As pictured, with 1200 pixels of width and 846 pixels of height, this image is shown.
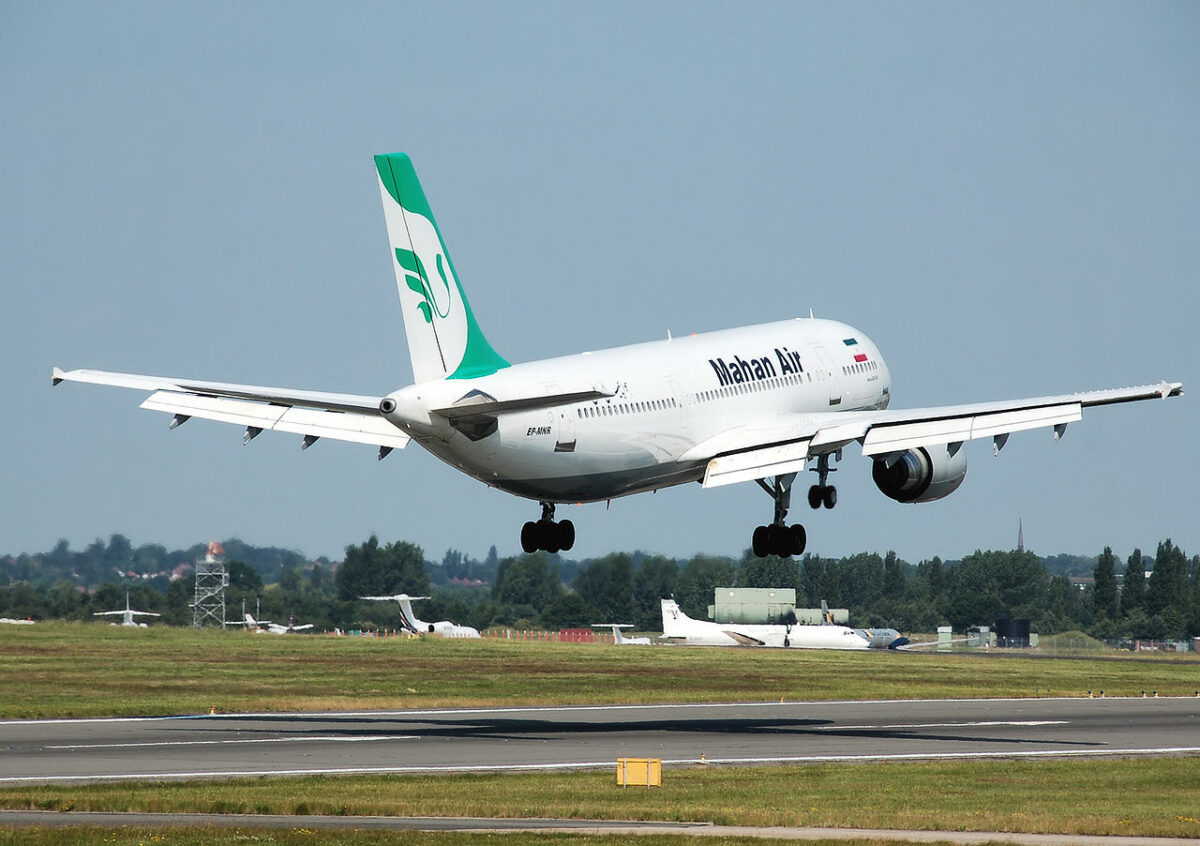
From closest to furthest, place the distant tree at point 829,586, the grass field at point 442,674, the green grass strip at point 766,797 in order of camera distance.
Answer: the green grass strip at point 766,797 < the grass field at point 442,674 < the distant tree at point 829,586

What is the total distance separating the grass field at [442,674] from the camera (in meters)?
68.3

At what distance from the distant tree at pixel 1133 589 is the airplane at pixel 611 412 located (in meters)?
133

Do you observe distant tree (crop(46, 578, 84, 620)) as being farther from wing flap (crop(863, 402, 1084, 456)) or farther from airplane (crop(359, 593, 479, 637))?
wing flap (crop(863, 402, 1084, 456))

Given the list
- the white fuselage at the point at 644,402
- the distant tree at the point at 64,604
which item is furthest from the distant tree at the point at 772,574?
the white fuselage at the point at 644,402

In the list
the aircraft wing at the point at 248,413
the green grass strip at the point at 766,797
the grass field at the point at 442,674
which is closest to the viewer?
the green grass strip at the point at 766,797

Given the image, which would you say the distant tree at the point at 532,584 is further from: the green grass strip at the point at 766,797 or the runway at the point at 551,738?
the green grass strip at the point at 766,797

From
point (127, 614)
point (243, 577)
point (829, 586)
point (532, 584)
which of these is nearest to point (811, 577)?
point (829, 586)

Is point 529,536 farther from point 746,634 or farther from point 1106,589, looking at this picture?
Result: point 1106,589

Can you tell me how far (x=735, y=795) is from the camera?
37.2 m

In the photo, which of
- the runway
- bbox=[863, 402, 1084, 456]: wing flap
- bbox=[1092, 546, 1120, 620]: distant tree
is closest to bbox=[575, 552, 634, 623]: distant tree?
bbox=[1092, 546, 1120, 620]: distant tree

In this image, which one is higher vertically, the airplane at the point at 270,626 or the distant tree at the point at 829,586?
the distant tree at the point at 829,586

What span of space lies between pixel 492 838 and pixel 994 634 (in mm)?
133413

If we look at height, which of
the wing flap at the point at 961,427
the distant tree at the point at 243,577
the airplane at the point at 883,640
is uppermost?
the wing flap at the point at 961,427

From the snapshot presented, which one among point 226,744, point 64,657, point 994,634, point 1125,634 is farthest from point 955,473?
point 1125,634
